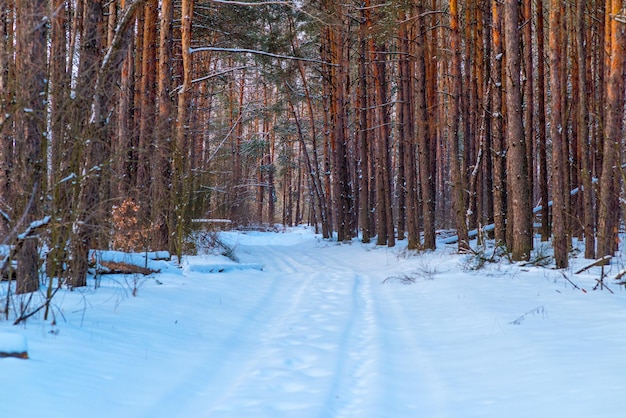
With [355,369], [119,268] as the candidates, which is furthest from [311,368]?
[119,268]

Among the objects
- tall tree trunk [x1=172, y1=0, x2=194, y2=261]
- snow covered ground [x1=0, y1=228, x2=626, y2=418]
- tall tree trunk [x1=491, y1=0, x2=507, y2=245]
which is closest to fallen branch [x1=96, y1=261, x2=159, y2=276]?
snow covered ground [x1=0, y1=228, x2=626, y2=418]

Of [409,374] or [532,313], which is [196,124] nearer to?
[532,313]

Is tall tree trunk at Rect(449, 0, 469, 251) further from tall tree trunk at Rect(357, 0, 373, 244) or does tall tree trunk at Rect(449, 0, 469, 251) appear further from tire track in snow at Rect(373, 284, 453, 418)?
tire track in snow at Rect(373, 284, 453, 418)

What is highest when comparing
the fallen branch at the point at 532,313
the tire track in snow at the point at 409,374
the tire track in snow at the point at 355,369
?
the fallen branch at the point at 532,313

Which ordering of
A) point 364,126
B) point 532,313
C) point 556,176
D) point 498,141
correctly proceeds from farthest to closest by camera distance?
point 364,126 → point 498,141 → point 556,176 → point 532,313

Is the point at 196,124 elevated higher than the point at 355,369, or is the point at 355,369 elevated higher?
the point at 196,124

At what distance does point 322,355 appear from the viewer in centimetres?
423

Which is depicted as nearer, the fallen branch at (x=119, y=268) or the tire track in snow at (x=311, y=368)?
the tire track in snow at (x=311, y=368)

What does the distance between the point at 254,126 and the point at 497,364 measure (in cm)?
4035

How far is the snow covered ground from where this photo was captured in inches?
117

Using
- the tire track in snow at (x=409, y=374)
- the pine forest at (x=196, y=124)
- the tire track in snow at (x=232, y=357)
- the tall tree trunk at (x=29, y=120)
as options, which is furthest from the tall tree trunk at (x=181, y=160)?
the tire track in snow at (x=409, y=374)

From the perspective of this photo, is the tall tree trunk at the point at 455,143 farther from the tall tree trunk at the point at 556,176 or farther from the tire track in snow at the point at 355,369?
the tire track in snow at the point at 355,369

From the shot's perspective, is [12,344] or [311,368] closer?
[12,344]

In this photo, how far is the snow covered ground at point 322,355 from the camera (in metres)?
2.98
